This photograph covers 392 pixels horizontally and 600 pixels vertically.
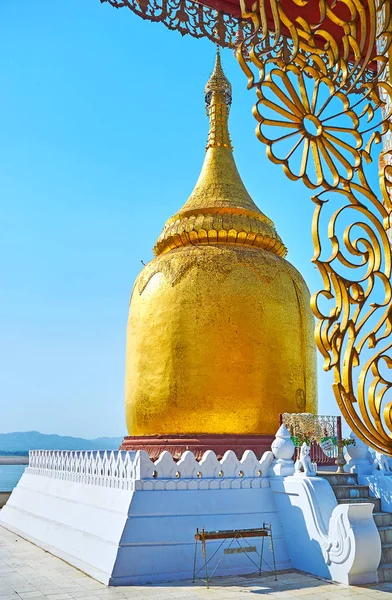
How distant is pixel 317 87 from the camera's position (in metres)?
3.45

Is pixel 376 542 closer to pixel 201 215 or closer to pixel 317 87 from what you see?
pixel 317 87

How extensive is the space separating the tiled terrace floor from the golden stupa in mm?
4619

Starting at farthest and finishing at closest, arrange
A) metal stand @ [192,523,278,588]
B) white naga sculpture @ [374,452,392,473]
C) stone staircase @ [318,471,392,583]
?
white naga sculpture @ [374,452,392,473], stone staircase @ [318,471,392,583], metal stand @ [192,523,278,588]

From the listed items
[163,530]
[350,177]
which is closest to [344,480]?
[163,530]

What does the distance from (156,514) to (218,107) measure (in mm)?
11684

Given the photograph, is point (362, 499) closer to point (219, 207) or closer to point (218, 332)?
point (218, 332)

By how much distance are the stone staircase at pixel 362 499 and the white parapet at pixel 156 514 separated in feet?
3.50

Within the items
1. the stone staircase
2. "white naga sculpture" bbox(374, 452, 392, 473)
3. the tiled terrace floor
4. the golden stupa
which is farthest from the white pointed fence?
the golden stupa

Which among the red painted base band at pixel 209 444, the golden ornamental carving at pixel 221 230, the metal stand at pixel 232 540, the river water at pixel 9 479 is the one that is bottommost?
the metal stand at pixel 232 540

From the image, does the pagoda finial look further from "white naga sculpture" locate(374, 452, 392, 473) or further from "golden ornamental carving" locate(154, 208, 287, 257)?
"white naga sculpture" locate(374, 452, 392, 473)

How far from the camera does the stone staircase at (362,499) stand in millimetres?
8602

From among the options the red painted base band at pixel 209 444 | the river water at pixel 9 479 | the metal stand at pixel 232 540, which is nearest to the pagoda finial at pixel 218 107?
the red painted base band at pixel 209 444

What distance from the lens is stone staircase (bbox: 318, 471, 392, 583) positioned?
339 inches

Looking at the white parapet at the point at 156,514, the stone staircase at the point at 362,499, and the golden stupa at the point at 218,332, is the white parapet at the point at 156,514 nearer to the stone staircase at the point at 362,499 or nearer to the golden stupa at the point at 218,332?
the stone staircase at the point at 362,499
